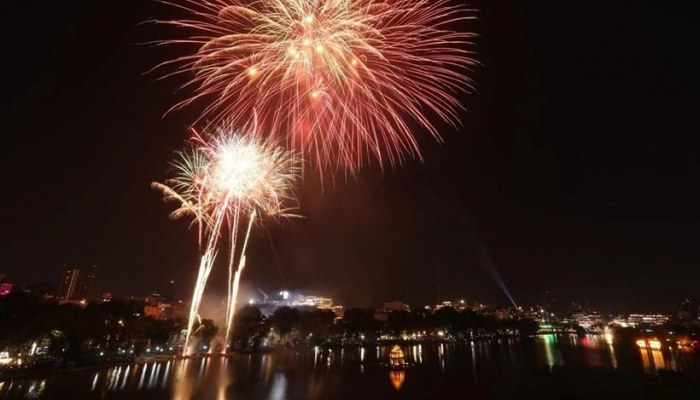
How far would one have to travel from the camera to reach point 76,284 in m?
128

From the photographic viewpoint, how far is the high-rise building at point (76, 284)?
410ft

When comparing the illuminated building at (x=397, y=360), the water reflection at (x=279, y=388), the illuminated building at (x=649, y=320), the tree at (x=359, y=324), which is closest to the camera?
the water reflection at (x=279, y=388)

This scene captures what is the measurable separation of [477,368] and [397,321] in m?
41.5

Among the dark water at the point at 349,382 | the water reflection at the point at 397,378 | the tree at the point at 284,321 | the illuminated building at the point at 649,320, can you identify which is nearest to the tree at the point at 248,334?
the tree at the point at 284,321

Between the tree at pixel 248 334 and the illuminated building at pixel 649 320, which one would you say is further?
the illuminated building at pixel 649 320

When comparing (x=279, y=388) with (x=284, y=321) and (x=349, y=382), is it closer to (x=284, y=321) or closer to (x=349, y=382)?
(x=349, y=382)

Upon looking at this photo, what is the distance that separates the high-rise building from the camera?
12488 centimetres

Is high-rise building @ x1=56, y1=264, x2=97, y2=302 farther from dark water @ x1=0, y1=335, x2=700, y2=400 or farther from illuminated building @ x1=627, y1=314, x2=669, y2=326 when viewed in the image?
illuminated building @ x1=627, y1=314, x2=669, y2=326

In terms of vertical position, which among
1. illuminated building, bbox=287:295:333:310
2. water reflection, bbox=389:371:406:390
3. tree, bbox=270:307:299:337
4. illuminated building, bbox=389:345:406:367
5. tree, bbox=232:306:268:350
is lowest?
water reflection, bbox=389:371:406:390

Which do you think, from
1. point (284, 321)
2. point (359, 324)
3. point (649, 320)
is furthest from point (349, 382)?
point (649, 320)

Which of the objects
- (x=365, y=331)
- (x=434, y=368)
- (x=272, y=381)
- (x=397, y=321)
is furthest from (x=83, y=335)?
(x=397, y=321)

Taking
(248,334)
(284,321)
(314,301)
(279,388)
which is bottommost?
(279,388)

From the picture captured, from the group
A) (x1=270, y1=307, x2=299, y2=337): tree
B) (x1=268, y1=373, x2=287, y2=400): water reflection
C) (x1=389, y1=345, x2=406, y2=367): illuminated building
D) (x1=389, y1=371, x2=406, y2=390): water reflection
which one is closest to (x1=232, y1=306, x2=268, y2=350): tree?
(x1=270, y1=307, x2=299, y2=337): tree

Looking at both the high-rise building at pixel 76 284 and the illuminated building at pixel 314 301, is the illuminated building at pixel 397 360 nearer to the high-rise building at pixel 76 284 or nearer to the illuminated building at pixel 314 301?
the illuminated building at pixel 314 301
